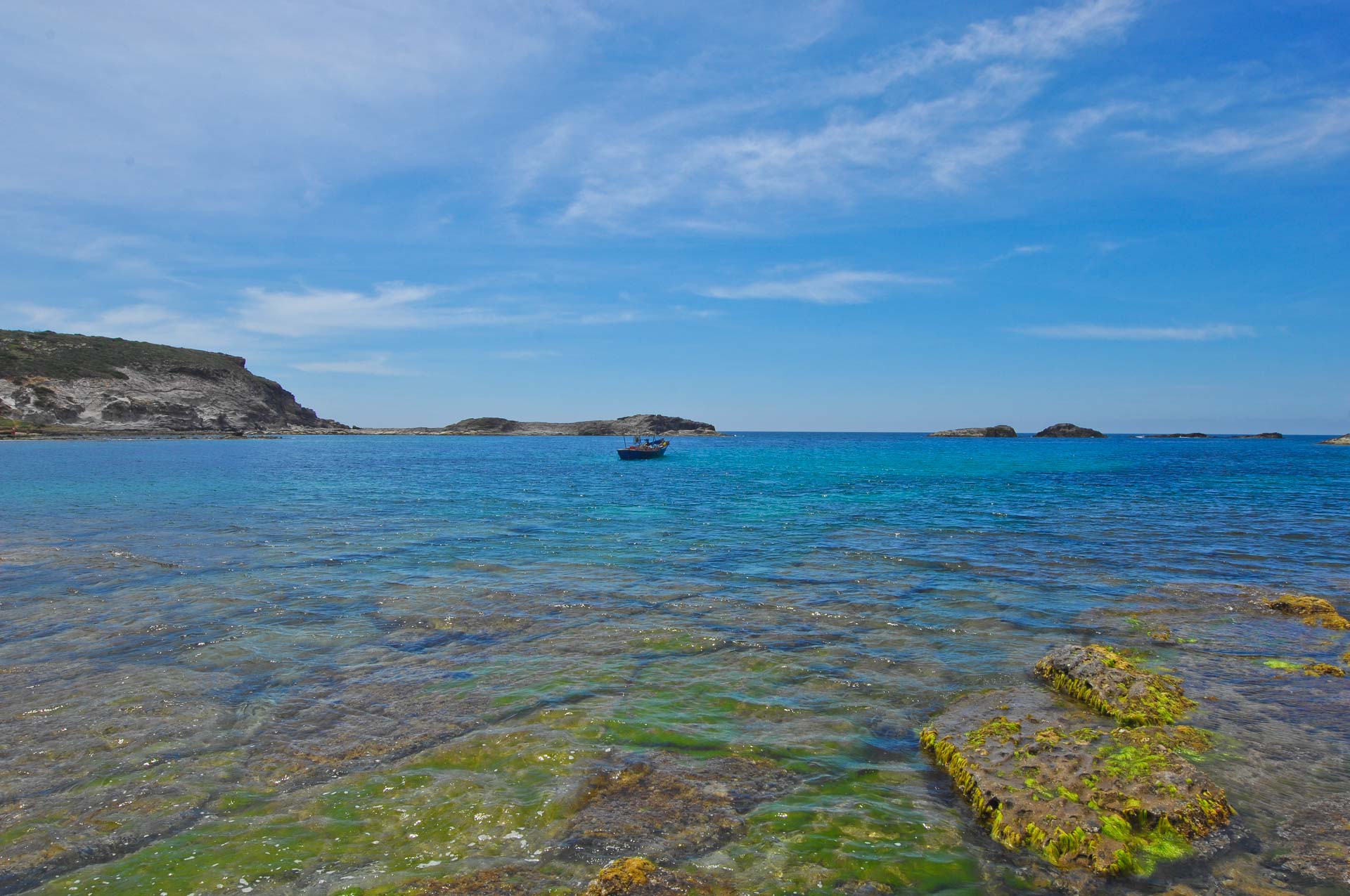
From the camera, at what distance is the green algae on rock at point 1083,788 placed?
5496 millimetres

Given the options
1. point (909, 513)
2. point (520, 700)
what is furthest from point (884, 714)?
point (909, 513)

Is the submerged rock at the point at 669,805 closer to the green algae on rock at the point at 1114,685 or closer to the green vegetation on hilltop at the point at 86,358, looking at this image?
the green algae on rock at the point at 1114,685

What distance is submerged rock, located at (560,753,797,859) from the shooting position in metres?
5.48

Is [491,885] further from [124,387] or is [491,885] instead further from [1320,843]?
[124,387]

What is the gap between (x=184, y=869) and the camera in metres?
5.11

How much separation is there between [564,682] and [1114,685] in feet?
23.9

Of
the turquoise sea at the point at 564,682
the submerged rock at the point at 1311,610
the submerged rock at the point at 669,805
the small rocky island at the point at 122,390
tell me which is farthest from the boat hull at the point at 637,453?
the small rocky island at the point at 122,390

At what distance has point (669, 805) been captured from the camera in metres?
6.11

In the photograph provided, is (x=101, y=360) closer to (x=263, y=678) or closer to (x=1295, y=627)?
(x=263, y=678)

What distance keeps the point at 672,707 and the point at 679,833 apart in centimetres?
292

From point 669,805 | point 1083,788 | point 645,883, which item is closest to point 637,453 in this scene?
point 669,805

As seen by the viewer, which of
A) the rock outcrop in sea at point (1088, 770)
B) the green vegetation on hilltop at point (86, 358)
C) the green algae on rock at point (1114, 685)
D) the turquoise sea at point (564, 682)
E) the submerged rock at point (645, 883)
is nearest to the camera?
the submerged rock at point (645, 883)

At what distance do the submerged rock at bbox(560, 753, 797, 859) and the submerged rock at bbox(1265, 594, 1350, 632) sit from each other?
39.4 feet

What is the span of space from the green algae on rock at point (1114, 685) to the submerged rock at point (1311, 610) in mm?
5361
